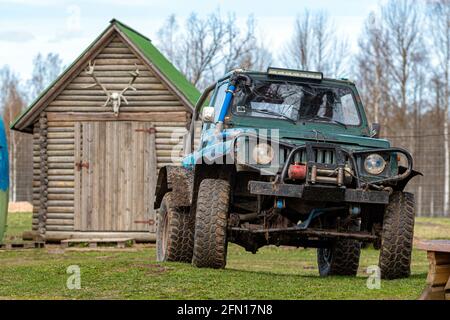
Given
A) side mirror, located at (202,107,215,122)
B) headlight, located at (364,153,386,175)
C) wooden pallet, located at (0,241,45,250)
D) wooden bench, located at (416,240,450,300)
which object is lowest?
wooden pallet, located at (0,241,45,250)

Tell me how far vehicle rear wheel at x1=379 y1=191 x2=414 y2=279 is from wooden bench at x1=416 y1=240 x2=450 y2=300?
172 cm

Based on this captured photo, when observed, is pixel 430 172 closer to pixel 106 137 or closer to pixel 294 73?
pixel 106 137

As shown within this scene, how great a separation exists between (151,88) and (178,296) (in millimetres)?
15648

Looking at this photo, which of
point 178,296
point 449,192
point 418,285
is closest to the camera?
point 178,296

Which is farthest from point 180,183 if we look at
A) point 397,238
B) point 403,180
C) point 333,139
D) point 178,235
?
point 397,238

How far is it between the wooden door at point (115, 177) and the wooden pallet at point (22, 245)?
1030 millimetres

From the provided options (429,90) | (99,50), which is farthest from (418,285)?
(429,90)

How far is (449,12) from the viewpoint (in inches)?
1695

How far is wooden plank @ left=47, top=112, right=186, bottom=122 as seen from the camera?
23219mm

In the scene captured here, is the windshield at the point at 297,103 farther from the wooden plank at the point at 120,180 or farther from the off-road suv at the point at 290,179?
the wooden plank at the point at 120,180

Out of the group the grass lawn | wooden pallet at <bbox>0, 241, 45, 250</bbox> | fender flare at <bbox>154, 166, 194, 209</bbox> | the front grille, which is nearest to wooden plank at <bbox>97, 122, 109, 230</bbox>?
wooden pallet at <bbox>0, 241, 45, 250</bbox>

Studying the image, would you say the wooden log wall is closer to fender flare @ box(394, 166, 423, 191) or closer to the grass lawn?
the grass lawn

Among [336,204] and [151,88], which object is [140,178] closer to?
[151,88]

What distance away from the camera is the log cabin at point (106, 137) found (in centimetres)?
2305
